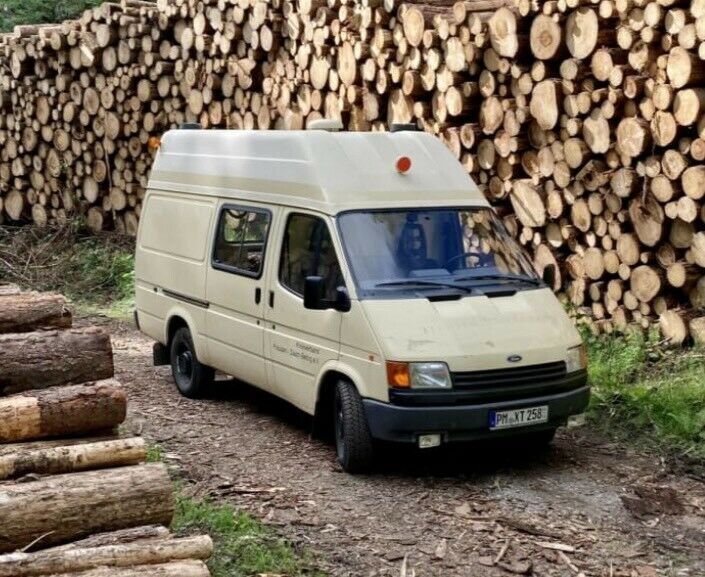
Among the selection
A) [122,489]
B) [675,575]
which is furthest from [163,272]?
[675,575]

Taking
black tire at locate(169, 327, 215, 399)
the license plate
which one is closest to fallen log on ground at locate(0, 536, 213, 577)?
the license plate

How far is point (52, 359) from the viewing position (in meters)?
6.00

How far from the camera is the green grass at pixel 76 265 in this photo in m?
14.4

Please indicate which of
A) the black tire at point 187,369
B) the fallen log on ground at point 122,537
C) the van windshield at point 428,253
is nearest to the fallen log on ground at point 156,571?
the fallen log on ground at point 122,537

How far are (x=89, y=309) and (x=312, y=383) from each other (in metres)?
7.16

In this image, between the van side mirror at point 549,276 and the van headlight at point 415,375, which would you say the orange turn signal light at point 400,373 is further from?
the van side mirror at point 549,276

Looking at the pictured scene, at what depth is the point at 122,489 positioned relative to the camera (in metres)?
5.12

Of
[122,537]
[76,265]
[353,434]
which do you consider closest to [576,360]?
[353,434]

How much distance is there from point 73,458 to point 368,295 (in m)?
2.33

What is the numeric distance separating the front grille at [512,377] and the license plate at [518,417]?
16 centimetres

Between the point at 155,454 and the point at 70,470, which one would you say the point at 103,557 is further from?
the point at 155,454

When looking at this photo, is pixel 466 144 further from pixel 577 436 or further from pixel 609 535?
pixel 609 535

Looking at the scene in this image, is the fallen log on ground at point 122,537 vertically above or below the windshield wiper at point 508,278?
below

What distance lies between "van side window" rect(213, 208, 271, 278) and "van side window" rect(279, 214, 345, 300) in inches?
11.6
